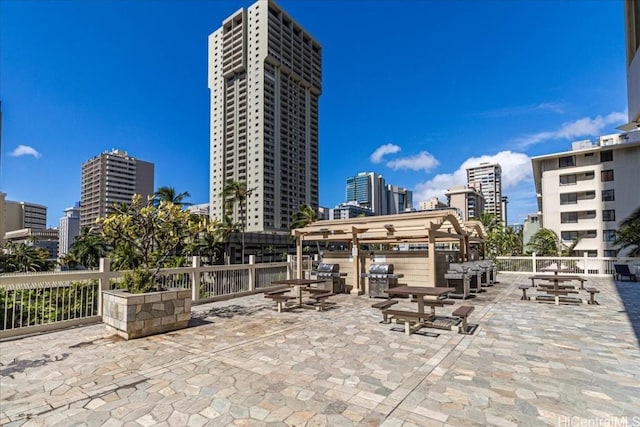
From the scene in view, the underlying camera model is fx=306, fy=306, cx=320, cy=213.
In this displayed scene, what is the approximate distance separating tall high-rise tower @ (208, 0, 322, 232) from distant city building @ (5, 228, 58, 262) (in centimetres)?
3468

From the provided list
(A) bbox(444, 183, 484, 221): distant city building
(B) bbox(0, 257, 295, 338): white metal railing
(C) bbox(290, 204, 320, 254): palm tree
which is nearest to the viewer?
(B) bbox(0, 257, 295, 338): white metal railing

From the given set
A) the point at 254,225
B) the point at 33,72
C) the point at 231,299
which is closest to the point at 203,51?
the point at 254,225

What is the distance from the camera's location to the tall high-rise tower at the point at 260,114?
81062 mm

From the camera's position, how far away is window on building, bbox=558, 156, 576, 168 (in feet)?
103

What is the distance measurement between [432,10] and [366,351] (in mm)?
17971

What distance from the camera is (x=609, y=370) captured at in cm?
404

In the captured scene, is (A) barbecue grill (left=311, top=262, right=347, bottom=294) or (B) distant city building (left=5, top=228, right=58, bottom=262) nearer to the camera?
(A) barbecue grill (left=311, top=262, right=347, bottom=294)

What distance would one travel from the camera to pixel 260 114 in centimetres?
8106

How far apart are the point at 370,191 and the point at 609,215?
117 metres

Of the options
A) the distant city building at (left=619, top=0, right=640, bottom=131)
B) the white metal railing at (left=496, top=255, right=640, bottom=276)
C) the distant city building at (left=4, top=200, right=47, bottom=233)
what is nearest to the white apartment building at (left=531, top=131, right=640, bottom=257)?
the white metal railing at (left=496, top=255, right=640, bottom=276)

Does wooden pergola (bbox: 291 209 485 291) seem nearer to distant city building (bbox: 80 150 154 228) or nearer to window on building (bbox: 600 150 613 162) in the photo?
window on building (bbox: 600 150 613 162)

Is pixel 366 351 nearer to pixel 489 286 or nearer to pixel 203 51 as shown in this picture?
pixel 489 286

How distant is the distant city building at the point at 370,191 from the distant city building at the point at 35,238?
10716 centimetres

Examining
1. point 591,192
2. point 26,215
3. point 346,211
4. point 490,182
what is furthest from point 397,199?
point 26,215
